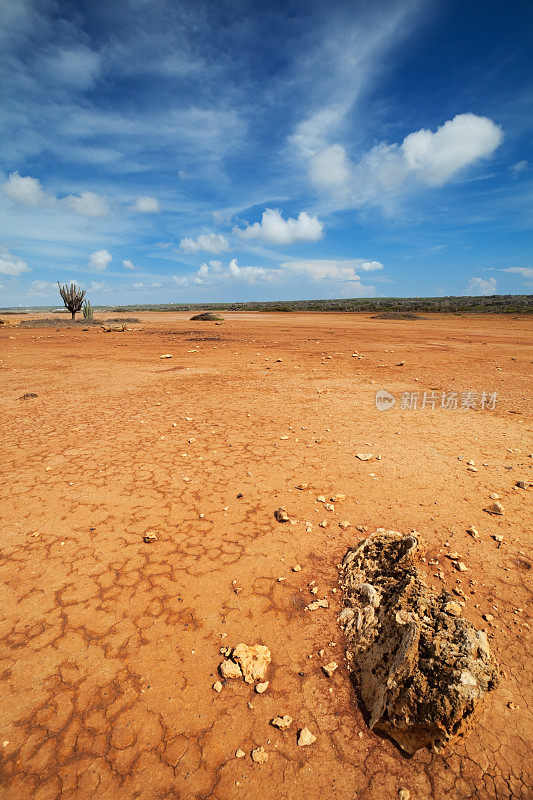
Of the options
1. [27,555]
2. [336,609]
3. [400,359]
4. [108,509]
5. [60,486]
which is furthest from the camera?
[400,359]

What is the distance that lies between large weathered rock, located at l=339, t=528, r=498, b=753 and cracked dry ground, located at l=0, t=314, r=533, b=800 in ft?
0.35

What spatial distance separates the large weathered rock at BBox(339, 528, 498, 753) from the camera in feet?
5.97

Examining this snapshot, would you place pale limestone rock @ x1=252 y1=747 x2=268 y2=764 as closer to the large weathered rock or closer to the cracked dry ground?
the cracked dry ground

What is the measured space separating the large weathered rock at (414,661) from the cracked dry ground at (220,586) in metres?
0.11

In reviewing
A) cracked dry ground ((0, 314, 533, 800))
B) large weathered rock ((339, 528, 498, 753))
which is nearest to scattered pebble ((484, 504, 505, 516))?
cracked dry ground ((0, 314, 533, 800))

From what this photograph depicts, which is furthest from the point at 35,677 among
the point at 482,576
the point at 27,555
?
the point at 482,576

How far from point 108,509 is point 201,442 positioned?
6.23 feet

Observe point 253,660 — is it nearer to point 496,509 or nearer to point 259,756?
point 259,756

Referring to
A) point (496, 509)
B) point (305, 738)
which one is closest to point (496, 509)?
point (496, 509)

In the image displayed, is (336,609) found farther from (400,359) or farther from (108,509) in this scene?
(400,359)

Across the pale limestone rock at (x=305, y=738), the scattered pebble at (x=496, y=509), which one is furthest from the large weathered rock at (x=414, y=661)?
the scattered pebble at (x=496, y=509)

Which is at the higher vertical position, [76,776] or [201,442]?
[201,442]

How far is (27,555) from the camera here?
3146 mm

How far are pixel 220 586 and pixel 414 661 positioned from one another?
1.53 metres
